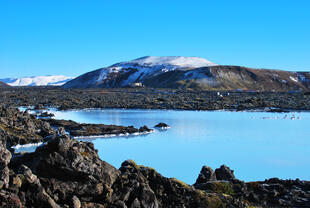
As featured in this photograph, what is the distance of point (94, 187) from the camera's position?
8.48 metres

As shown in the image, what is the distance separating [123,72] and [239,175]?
170 m

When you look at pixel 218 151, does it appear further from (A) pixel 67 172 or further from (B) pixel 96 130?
(A) pixel 67 172

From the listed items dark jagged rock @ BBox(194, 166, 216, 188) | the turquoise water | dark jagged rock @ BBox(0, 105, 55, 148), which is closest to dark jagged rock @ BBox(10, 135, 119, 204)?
dark jagged rock @ BBox(194, 166, 216, 188)

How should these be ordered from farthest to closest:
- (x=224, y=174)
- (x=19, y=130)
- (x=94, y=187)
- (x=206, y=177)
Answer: (x=19, y=130) → (x=224, y=174) → (x=206, y=177) → (x=94, y=187)

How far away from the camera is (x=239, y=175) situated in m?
14.4

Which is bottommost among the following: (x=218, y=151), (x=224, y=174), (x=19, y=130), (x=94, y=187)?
(x=218, y=151)

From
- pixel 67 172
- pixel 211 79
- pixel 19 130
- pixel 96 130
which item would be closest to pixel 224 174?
pixel 67 172

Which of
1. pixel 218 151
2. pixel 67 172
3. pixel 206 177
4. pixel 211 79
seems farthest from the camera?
pixel 211 79

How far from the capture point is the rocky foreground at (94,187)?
765cm

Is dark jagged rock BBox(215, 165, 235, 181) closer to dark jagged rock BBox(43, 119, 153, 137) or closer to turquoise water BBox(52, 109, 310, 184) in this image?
turquoise water BBox(52, 109, 310, 184)

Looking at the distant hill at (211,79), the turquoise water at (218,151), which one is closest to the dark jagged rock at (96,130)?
the turquoise water at (218,151)

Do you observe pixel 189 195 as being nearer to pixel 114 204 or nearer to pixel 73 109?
pixel 114 204

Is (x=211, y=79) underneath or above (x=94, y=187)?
above

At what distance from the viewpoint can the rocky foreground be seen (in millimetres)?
7652
